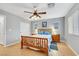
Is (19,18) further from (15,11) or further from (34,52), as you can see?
(34,52)

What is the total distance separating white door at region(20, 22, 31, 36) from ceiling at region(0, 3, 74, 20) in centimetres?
20

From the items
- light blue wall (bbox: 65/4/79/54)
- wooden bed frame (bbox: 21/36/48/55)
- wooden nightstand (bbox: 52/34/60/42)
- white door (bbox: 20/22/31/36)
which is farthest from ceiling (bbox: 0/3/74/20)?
wooden bed frame (bbox: 21/36/48/55)

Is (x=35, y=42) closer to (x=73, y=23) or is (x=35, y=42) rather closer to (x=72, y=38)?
(x=72, y=38)

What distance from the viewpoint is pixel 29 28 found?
1831 mm

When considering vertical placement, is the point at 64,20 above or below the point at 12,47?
above

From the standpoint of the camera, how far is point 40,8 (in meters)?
1.71

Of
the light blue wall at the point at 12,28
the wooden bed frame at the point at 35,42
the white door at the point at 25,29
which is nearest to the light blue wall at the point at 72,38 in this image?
the wooden bed frame at the point at 35,42

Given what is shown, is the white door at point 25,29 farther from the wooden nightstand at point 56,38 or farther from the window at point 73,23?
the window at point 73,23

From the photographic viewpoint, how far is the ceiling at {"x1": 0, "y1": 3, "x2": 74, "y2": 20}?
1.64 meters

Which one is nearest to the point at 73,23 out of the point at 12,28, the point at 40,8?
the point at 40,8

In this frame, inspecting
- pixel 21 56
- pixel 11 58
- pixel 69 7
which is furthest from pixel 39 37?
pixel 69 7

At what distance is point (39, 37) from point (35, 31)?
232 mm

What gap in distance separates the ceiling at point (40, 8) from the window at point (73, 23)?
0.54 feet

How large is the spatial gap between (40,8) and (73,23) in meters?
0.73
